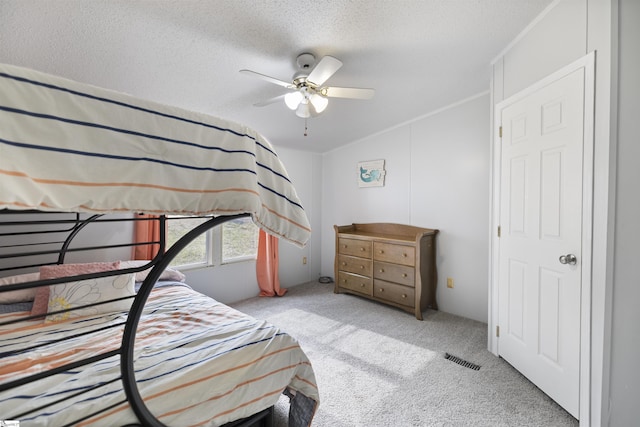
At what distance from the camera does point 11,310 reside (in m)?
1.69

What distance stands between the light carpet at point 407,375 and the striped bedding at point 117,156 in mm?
1572

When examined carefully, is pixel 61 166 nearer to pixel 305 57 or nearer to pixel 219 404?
pixel 219 404

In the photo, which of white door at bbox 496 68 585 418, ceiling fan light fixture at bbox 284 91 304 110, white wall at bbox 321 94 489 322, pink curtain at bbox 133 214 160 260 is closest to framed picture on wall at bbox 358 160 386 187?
white wall at bbox 321 94 489 322

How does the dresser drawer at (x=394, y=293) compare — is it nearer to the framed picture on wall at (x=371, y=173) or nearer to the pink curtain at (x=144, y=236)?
the framed picture on wall at (x=371, y=173)

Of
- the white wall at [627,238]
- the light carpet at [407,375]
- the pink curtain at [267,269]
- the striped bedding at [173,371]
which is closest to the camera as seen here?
the striped bedding at [173,371]

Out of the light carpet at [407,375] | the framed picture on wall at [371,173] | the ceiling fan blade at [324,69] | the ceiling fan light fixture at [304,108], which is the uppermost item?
the ceiling fan blade at [324,69]

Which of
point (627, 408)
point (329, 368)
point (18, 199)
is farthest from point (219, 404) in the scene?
point (627, 408)

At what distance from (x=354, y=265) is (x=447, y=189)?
150cm

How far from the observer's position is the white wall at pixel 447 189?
2.91 metres

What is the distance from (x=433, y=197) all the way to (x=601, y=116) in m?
1.92

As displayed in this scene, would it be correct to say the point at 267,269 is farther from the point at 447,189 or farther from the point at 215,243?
the point at 447,189

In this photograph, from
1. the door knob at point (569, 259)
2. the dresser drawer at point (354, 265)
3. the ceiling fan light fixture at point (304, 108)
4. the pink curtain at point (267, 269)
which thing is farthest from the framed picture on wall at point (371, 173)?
the door knob at point (569, 259)

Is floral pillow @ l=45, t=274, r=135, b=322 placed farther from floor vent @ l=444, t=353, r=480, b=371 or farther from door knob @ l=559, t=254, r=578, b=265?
→ door knob @ l=559, t=254, r=578, b=265

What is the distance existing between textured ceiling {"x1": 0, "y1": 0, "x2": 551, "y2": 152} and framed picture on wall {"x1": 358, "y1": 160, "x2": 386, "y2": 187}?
1392mm
